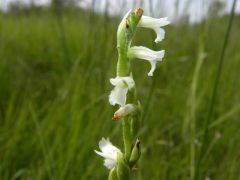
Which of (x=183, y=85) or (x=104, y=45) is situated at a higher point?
(x=104, y=45)

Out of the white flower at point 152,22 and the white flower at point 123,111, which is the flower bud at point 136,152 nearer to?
the white flower at point 123,111

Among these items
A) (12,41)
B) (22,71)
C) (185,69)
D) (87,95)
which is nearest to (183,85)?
(185,69)

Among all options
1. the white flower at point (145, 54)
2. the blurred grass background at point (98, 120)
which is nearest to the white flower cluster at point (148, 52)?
the white flower at point (145, 54)

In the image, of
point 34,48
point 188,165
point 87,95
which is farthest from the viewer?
point 34,48

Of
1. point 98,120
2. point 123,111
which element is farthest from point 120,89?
point 98,120

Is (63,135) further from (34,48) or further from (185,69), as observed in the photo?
(34,48)

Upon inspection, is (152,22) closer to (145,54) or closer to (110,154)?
(145,54)

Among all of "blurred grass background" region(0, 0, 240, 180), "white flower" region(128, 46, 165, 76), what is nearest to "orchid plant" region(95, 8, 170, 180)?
"white flower" region(128, 46, 165, 76)
